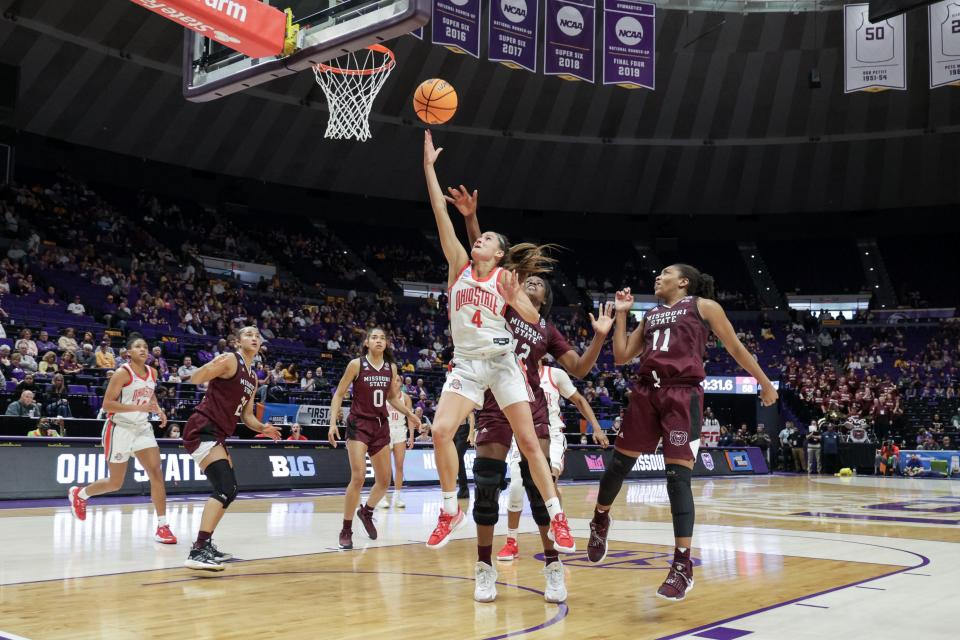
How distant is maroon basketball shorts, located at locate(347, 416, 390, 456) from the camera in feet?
29.4

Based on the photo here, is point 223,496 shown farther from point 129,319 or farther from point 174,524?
point 129,319

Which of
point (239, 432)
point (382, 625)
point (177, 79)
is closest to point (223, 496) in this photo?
point (382, 625)

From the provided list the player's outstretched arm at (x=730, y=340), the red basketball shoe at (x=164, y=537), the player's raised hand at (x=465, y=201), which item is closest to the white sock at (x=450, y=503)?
the player's raised hand at (x=465, y=201)

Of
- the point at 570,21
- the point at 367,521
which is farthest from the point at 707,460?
the point at 367,521

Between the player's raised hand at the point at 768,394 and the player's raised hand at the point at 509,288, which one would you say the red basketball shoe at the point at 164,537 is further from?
the player's raised hand at the point at 768,394

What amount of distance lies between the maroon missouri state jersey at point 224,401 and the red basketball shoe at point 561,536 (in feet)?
10.3

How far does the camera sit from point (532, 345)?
6.57 m

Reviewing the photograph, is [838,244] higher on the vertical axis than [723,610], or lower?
Result: higher

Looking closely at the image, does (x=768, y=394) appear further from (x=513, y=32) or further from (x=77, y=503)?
(x=513, y=32)

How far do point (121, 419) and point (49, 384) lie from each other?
847cm

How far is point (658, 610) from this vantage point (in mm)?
5340

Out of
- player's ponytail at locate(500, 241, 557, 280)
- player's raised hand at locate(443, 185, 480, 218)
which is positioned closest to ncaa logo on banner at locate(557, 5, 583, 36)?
player's raised hand at locate(443, 185, 480, 218)

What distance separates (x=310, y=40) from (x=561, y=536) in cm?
571

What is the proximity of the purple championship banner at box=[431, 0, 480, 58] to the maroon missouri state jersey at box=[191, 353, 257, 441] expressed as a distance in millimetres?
12621
